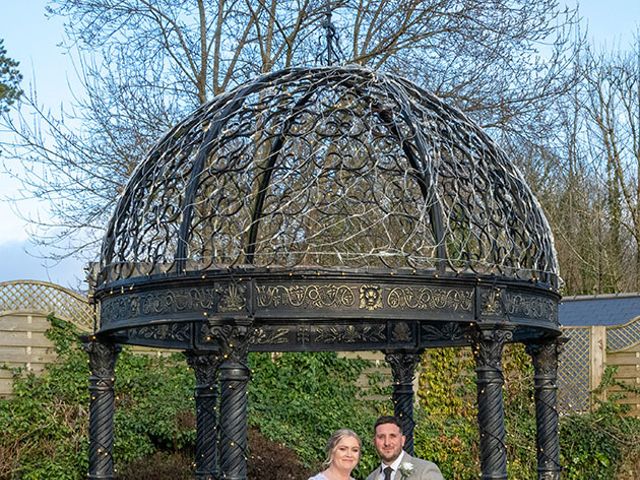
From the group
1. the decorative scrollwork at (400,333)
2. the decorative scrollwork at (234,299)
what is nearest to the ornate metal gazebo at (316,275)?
the decorative scrollwork at (234,299)

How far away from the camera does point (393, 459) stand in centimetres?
671

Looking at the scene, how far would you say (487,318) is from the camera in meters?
8.16

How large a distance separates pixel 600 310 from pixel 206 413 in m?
12.9

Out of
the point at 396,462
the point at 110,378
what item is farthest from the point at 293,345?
the point at 396,462

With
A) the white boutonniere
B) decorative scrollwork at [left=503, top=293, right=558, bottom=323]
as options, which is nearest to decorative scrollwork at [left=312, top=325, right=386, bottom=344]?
decorative scrollwork at [left=503, top=293, right=558, bottom=323]

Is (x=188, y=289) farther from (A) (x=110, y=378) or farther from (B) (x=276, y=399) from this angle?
(B) (x=276, y=399)

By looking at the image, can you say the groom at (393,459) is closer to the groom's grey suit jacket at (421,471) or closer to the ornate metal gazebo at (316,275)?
the groom's grey suit jacket at (421,471)

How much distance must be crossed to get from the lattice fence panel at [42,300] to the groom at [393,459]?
9.68 metres

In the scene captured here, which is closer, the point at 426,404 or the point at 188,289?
the point at 188,289

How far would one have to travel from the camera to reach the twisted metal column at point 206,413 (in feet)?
34.7

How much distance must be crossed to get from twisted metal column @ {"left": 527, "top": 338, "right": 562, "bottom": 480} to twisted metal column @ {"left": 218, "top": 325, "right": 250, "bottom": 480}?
9.59 feet

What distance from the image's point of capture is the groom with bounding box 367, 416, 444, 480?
6621 mm

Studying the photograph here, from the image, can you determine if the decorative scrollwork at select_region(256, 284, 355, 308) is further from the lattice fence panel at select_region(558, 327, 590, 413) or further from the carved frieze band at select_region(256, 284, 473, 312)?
the lattice fence panel at select_region(558, 327, 590, 413)

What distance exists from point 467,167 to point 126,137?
9.94m
